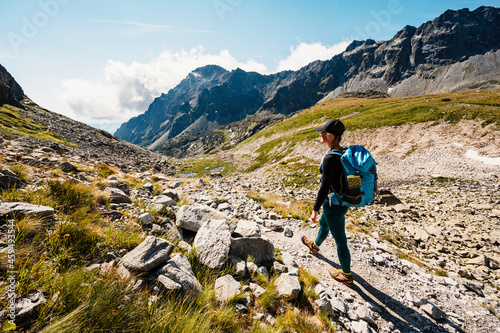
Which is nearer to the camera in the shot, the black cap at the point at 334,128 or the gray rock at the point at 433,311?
the gray rock at the point at 433,311

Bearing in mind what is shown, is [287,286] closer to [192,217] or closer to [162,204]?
[192,217]

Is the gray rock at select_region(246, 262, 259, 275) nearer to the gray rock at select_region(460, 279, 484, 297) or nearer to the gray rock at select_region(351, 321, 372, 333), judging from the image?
the gray rock at select_region(351, 321, 372, 333)

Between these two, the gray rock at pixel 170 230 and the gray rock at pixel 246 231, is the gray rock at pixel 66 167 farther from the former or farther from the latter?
the gray rock at pixel 246 231

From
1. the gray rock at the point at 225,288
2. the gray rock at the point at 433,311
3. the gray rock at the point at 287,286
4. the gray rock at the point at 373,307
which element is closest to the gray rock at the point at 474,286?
the gray rock at the point at 433,311

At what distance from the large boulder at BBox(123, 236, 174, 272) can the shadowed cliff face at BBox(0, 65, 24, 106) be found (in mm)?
103415

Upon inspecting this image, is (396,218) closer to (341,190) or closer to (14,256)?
(341,190)

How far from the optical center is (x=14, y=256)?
2.66m

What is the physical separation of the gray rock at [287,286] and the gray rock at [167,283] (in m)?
2.34

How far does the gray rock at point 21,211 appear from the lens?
3.57 m

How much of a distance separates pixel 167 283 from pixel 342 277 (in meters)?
4.92

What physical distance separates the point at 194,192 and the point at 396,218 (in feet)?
46.6

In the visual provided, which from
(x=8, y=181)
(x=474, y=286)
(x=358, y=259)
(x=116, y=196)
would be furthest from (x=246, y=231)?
(x=474, y=286)

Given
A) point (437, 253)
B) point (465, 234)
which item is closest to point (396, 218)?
point (465, 234)

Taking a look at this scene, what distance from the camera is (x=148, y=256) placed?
3.82 meters
